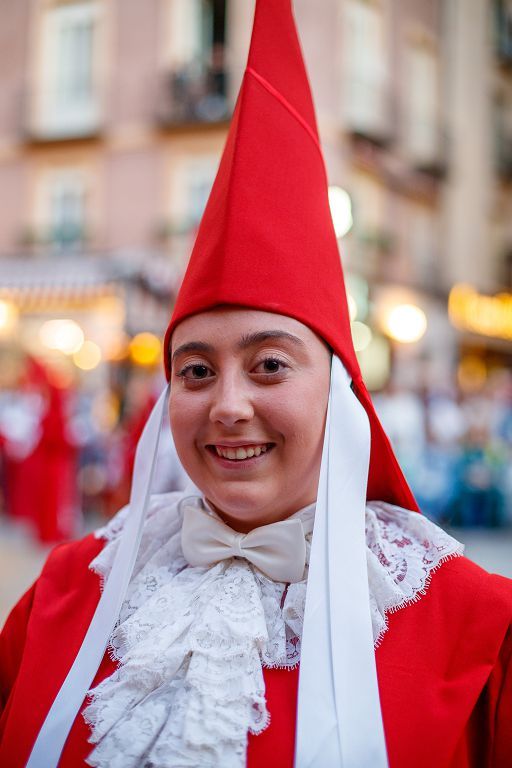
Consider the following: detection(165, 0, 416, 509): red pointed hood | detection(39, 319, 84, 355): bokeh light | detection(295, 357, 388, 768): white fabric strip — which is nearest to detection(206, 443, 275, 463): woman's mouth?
detection(295, 357, 388, 768): white fabric strip

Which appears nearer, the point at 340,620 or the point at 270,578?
the point at 340,620

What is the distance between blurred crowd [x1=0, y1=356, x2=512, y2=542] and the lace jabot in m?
4.46

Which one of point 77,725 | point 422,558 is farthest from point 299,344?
point 77,725

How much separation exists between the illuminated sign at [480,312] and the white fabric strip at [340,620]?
13235mm

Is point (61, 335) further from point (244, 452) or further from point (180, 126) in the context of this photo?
point (244, 452)

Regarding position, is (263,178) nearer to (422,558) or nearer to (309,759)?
(422,558)

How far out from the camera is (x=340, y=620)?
3.93 feet

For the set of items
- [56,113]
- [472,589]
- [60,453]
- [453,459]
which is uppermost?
[56,113]

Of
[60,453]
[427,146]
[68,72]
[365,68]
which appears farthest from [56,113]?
[60,453]

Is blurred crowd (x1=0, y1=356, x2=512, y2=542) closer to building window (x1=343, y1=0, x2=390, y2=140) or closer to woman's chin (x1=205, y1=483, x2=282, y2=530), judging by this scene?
woman's chin (x1=205, y1=483, x2=282, y2=530)

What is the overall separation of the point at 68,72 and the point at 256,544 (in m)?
13.1

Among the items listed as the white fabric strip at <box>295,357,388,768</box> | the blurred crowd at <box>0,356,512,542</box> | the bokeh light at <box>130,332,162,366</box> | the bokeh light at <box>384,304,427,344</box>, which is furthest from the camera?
the bokeh light at <box>130,332,162,366</box>

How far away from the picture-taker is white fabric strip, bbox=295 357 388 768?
3.62ft

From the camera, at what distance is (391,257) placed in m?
12.9
